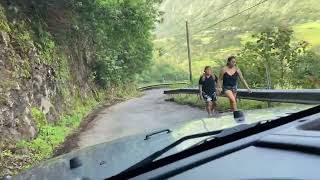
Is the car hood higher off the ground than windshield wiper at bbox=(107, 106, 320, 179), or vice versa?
windshield wiper at bbox=(107, 106, 320, 179)

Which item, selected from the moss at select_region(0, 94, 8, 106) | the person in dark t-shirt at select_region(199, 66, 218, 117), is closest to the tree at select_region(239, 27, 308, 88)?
the person in dark t-shirt at select_region(199, 66, 218, 117)

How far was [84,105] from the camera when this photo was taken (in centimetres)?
2816

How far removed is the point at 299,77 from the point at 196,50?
10905 centimetres

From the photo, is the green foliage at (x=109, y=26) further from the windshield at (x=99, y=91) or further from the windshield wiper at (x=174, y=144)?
the windshield wiper at (x=174, y=144)

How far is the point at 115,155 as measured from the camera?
3281 mm

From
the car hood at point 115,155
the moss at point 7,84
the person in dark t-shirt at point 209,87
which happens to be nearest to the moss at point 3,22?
the moss at point 7,84

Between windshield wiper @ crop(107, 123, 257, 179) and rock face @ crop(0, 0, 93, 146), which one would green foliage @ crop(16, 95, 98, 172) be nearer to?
rock face @ crop(0, 0, 93, 146)

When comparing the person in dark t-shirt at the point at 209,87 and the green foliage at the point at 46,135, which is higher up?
the person in dark t-shirt at the point at 209,87

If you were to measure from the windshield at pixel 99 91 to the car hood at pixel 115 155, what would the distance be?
0.01 meters

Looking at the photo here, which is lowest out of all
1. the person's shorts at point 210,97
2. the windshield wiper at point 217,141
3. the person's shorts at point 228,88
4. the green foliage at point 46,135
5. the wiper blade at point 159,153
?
the green foliage at point 46,135

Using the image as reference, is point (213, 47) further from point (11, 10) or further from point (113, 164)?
point (113, 164)

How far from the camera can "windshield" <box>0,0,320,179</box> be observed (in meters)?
3.57

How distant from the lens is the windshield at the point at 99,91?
357 cm

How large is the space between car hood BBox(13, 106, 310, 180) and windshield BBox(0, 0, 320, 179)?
11mm
